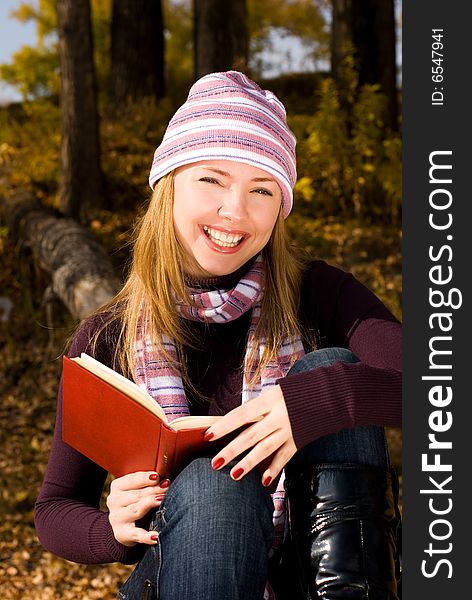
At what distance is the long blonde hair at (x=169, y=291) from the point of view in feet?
8.20

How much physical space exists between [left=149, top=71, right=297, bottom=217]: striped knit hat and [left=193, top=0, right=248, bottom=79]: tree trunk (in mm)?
5015

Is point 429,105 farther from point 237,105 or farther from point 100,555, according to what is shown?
point 100,555

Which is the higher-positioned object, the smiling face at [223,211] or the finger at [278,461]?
the smiling face at [223,211]

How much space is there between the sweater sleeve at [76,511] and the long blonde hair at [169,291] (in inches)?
5.3

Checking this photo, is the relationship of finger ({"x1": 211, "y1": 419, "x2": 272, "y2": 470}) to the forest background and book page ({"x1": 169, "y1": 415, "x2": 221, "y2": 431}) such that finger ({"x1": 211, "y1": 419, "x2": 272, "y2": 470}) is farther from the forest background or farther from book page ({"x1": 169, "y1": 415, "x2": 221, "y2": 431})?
the forest background

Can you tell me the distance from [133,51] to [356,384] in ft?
26.9

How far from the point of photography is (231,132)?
94.7 inches

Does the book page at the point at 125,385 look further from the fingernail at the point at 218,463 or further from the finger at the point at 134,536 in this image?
the finger at the point at 134,536

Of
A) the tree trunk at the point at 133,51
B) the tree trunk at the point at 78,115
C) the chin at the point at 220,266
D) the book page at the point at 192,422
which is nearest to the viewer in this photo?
the book page at the point at 192,422

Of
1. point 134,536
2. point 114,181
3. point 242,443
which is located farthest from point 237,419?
point 114,181

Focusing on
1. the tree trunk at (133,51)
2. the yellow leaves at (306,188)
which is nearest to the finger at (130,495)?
the yellow leaves at (306,188)

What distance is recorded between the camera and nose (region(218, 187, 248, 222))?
2.35m

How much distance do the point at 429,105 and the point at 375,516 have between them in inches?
43.3

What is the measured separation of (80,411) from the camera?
7.16 feet
